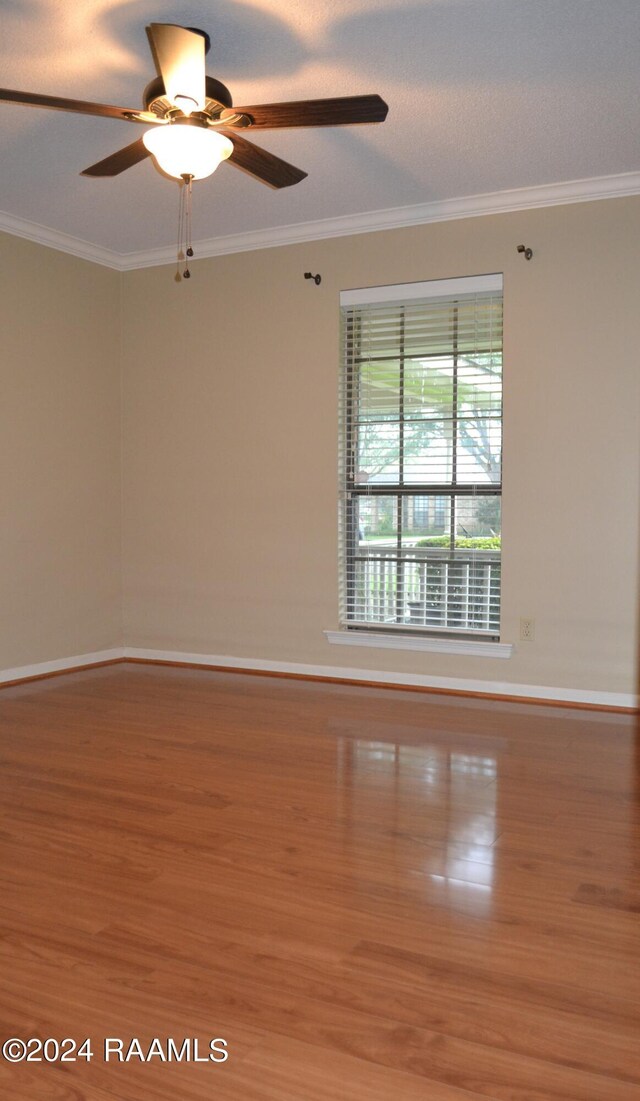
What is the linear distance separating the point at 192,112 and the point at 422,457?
245cm

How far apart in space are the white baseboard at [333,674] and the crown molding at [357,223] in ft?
8.09

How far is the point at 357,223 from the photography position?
4.80m

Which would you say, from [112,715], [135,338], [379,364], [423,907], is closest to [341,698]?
[112,715]

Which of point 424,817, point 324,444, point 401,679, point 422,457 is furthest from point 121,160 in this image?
point 401,679

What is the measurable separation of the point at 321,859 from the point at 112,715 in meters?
2.01

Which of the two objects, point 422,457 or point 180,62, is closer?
point 180,62

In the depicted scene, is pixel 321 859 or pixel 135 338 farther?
pixel 135 338

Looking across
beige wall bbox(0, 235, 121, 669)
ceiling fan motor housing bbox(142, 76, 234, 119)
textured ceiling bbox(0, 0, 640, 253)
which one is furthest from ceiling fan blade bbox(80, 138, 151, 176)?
beige wall bbox(0, 235, 121, 669)

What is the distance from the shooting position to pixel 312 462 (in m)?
5.07

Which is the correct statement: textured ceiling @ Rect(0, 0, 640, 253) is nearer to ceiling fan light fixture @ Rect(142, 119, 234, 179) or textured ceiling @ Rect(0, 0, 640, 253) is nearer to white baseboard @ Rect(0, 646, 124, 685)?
ceiling fan light fixture @ Rect(142, 119, 234, 179)

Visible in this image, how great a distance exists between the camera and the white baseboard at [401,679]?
14.4ft

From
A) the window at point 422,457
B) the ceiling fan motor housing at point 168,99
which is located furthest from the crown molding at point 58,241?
the ceiling fan motor housing at point 168,99

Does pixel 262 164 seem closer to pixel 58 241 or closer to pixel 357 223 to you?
pixel 357 223

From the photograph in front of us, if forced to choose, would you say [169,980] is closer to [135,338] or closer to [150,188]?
[150,188]
